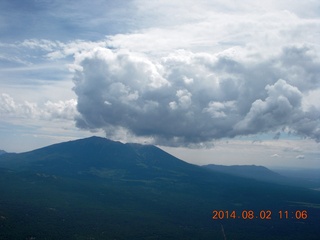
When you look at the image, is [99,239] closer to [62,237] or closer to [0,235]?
[62,237]

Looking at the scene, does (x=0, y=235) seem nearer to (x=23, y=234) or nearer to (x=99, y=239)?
(x=23, y=234)

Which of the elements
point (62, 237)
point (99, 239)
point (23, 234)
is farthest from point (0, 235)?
point (99, 239)

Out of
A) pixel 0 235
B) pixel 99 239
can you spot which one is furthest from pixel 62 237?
pixel 0 235

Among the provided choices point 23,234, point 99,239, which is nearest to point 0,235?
point 23,234

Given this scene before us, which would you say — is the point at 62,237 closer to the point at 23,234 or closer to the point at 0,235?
the point at 23,234
